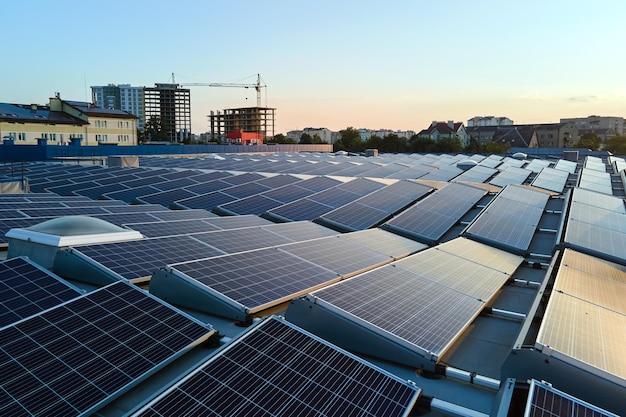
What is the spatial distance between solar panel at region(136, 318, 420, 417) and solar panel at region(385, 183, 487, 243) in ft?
36.0

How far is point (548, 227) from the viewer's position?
2011 cm

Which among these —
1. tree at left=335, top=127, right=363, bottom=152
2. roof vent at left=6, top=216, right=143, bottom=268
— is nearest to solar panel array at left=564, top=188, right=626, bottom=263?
roof vent at left=6, top=216, right=143, bottom=268

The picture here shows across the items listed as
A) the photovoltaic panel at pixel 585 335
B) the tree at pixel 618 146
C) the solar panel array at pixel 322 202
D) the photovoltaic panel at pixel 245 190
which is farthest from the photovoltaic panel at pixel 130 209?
the tree at pixel 618 146

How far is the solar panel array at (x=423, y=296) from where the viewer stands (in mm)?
→ 8078

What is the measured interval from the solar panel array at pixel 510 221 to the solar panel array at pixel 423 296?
2.91m

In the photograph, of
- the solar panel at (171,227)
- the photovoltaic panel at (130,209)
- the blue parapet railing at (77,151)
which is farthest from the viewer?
the blue parapet railing at (77,151)

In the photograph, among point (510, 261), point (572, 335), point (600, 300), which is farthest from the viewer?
point (510, 261)

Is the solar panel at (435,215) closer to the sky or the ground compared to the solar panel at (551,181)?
closer to the ground

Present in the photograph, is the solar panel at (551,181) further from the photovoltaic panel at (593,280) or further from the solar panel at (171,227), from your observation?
the solar panel at (171,227)

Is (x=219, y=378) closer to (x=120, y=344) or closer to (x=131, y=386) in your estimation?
(x=131, y=386)

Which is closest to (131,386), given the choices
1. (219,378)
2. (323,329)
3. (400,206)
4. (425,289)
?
(219,378)

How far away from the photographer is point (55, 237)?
38.0 feet

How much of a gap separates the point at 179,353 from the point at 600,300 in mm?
8878

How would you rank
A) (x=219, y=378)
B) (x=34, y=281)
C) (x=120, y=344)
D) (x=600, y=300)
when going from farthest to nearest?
1. (x=600, y=300)
2. (x=34, y=281)
3. (x=120, y=344)
4. (x=219, y=378)
